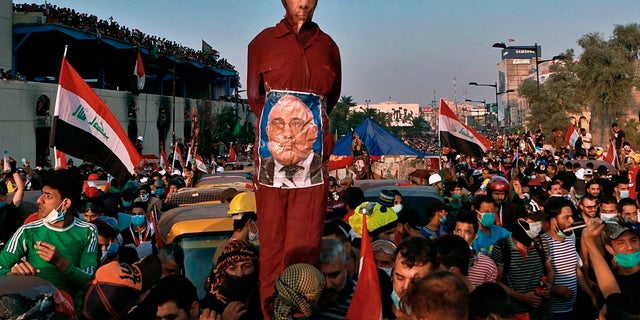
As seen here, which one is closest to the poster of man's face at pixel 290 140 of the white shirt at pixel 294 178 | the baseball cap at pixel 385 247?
the white shirt at pixel 294 178

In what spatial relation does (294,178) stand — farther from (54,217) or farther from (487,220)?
(487,220)

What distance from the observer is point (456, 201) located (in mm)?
12133

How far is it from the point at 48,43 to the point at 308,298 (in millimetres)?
39591

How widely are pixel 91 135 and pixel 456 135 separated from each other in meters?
8.91

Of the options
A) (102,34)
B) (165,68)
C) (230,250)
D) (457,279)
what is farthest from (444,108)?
(165,68)

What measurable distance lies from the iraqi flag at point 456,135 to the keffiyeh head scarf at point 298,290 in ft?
37.2

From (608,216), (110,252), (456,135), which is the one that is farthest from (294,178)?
(456,135)

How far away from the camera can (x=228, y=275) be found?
464cm

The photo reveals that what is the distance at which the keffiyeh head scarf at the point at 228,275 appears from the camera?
4598 millimetres

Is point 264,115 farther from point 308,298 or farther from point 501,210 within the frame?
point 501,210

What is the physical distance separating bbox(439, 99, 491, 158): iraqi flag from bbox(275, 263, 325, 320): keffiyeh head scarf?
11.3 m

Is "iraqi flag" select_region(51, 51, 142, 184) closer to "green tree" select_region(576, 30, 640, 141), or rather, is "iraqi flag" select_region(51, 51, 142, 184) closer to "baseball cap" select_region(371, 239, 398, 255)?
"baseball cap" select_region(371, 239, 398, 255)

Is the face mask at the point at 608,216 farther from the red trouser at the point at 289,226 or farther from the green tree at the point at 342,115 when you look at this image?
the green tree at the point at 342,115

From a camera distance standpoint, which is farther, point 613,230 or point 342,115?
point 342,115
